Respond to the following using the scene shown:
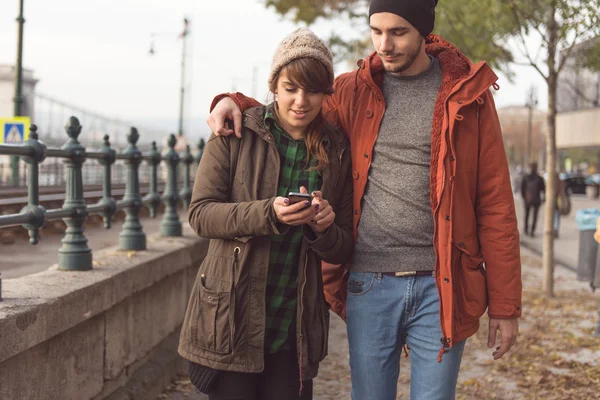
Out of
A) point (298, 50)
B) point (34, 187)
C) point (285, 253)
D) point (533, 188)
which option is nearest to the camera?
point (298, 50)

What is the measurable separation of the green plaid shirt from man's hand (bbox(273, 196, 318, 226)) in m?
0.26

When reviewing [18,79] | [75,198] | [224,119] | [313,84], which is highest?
[18,79]

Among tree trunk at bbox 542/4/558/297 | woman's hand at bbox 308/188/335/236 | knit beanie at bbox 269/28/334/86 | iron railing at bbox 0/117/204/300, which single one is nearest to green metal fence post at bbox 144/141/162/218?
iron railing at bbox 0/117/204/300

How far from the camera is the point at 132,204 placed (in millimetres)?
6055

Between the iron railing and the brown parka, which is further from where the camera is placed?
the iron railing

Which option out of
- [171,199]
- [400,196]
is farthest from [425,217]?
[171,199]

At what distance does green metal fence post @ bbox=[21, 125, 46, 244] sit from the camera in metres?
4.14

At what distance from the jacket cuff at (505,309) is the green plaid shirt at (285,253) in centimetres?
75

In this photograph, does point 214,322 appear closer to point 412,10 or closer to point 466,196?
point 466,196

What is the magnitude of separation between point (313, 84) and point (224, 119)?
36 cm

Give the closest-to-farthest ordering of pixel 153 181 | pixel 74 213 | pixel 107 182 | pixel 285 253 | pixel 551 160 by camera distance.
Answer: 1. pixel 285 253
2. pixel 74 213
3. pixel 107 182
4. pixel 153 181
5. pixel 551 160

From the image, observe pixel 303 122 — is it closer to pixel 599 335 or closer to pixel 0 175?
pixel 599 335

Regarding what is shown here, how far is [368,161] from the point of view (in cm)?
298

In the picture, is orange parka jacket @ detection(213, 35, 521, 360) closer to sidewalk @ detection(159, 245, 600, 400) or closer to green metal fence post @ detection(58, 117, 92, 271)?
green metal fence post @ detection(58, 117, 92, 271)
